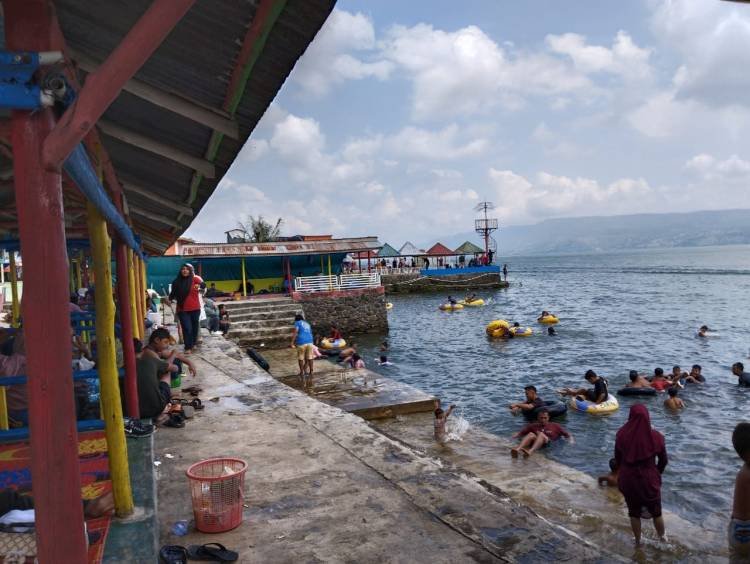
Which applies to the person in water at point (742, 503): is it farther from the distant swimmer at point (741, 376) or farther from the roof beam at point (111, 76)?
the distant swimmer at point (741, 376)

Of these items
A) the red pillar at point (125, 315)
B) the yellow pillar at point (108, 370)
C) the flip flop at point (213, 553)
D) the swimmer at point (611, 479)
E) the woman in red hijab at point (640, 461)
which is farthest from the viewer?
the swimmer at point (611, 479)

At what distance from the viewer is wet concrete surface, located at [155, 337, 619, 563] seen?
13.4 ft

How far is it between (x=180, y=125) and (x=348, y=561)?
3228 mm

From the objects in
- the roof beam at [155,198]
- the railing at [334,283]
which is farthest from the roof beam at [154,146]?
the railing at [334,283]

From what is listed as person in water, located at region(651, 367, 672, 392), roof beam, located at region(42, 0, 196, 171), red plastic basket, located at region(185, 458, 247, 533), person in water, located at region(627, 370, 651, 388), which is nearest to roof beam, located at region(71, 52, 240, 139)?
roof beam, located at region(42, 0, 196, 171)

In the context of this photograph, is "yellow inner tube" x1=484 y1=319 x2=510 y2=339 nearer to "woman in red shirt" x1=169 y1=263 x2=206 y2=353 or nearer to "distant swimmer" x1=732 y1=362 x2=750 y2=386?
"distant swimmer" x1=732 y1=362 x2=750 y2=386

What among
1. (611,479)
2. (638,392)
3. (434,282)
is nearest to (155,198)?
(611,479)

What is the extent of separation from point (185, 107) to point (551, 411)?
11916 mm

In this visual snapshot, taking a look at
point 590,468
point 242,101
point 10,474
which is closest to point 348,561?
point 10,474

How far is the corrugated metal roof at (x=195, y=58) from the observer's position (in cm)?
242

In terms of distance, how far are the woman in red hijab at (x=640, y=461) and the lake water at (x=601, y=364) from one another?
2.76 m

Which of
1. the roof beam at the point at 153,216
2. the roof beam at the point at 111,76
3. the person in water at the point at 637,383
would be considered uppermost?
the roof beam at the point at 153,216

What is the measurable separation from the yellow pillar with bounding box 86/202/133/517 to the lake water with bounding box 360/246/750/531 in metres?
7.94

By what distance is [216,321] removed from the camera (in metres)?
17.9
